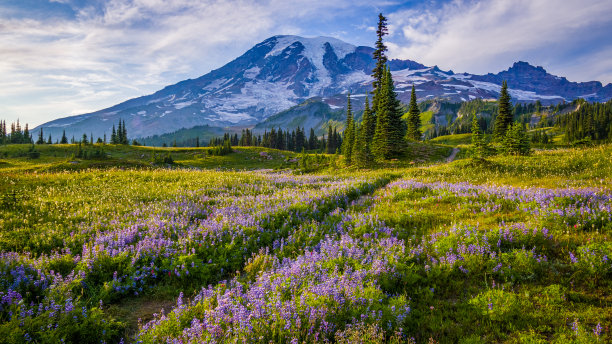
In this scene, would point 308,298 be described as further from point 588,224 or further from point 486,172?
point 486,172

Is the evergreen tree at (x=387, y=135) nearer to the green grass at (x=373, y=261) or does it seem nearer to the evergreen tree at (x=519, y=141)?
the evergreen tree at (x=519, y=141)

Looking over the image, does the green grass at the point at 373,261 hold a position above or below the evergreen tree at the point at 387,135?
below

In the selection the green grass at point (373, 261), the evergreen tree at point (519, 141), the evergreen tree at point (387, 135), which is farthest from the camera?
the evergreen tree at point (387, 135)

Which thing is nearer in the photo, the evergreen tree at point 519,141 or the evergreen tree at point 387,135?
the evergreen tree at point 519,141

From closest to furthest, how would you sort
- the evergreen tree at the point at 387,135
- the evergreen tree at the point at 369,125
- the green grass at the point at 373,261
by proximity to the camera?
the green grass at the point at 373,261 → the evergreen tree at the point at 387,135 → the evergreen tree at the point at 369,125

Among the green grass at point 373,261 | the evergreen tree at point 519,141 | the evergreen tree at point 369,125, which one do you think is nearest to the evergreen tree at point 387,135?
the evergreen tree at point 369,125

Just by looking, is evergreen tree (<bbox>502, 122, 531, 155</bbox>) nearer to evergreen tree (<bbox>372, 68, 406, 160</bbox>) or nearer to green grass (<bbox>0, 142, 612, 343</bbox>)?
evergreen tree (<bbox>372, 68, 406, 160</bbox>)

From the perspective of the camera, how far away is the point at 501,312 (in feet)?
14.2

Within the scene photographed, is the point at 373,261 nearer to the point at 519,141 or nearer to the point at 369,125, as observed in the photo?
the point at 519,141

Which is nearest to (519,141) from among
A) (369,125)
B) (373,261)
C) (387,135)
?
(387,135)

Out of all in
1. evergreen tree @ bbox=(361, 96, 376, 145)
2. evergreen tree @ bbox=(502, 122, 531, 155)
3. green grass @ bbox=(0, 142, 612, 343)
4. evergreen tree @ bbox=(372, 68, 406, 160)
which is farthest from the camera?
→ evergreen tree @ bbox=(361, 96, 376, 145)

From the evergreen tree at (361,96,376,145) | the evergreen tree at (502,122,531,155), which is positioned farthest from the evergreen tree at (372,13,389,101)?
the evergreen tree at (502,122,531,155)

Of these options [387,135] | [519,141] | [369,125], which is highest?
[369,125]

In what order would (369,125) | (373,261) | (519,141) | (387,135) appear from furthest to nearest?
1. (369,125)
2. (387,135)
3. (519,141)
4. (373,261)
